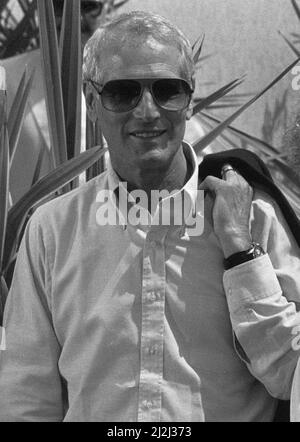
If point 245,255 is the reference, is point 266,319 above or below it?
below

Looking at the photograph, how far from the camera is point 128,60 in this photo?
2020 millimetres

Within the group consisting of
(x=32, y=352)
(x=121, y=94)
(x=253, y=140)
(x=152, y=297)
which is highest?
(x=121, y=94)

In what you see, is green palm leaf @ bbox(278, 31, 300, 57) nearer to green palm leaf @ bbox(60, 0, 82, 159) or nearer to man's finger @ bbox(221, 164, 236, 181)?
green palm leaf @ bbox(60, 0, 82, 159)

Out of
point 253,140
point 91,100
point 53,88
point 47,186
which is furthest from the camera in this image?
point 253,140

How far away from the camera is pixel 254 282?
1.94 meters

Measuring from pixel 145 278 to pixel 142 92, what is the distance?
35cm

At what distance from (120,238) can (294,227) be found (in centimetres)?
33

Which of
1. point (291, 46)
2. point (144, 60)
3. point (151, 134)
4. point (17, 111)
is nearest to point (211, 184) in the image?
point (151, 134)

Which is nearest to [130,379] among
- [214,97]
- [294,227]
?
[294,227]

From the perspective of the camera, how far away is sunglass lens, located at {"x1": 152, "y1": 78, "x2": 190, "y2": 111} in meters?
2.01

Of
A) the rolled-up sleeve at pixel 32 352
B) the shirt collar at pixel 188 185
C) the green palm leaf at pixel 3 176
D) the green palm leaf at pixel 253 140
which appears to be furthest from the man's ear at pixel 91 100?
the green palm leaf at pixel 253 140

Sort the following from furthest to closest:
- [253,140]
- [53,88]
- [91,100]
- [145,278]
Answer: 1. [253,140]
2. [53,88]
3. [91,100]
4. [145,278]

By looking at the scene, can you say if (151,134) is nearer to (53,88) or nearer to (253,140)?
(53,88)
